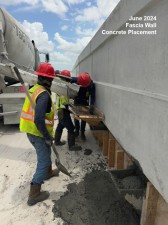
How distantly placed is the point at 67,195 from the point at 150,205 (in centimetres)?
151

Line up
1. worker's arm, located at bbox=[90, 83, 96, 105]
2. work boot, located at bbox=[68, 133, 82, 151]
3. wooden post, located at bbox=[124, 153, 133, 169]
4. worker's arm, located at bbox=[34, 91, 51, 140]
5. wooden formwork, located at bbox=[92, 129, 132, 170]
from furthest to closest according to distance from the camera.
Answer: work boot, located at bbox=[68, 133, 82, 151] < worker's arm, located at bbox=[90, 83, 96, 105] < wooden formwork, located at bbox=[92, 129, 132, 170] < wooden post, located at bbox=[124, 153, 133, 169] < worker's arm, located at bbox=[34, 91, 51, 140]

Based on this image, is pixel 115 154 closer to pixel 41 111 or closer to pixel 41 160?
pixel 41 160

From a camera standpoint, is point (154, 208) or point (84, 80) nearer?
point (154, 208)

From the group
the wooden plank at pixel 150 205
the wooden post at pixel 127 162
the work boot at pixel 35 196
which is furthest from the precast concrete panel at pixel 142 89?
the work boot at pixel 35 196

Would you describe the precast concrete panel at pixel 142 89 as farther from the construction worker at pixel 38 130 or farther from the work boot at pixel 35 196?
the work boot at pixel 35 196

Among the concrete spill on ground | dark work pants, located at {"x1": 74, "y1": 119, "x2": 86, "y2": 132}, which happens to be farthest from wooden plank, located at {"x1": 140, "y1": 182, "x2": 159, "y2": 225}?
dark work pants, located at {"x1": 74, "y1": 119, "x2": 86, "y2": 132}

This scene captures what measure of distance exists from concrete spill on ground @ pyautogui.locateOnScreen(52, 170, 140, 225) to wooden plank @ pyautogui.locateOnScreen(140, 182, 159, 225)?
468 mm

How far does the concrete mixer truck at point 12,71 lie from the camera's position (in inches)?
204

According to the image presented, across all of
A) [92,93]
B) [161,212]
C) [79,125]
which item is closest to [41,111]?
[161,212]

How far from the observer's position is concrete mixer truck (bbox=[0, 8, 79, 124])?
204 inches

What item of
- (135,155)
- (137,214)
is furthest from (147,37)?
(137,214)

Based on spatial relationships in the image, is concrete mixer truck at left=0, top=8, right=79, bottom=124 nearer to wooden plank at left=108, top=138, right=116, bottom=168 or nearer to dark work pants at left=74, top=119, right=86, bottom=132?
dark work pants at left=74, top=119, right=86, bottom=132

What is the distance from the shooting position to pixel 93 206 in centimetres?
330

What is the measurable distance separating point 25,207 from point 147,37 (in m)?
2.64
